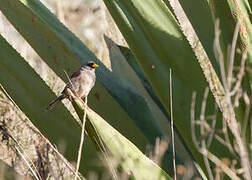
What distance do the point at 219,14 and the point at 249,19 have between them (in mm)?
138

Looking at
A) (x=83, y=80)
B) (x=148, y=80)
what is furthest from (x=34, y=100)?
(x=83, y=80)

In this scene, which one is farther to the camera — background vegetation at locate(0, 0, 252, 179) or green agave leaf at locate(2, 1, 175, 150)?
green agave leaf at locate(2, 1, 175, 150)

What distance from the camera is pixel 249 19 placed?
2861 millimetres

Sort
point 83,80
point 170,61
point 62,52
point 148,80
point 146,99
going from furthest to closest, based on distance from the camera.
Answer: point 83,80 → point 146,99 → point 62,52 → point 148,80 → point 170,61

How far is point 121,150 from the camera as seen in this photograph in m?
2.51

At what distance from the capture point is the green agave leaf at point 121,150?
2473 mm

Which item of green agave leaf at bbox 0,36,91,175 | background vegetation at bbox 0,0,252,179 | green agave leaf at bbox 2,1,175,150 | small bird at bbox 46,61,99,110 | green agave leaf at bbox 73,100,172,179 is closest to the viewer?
green agave leaf at bbox 73,100,172,179

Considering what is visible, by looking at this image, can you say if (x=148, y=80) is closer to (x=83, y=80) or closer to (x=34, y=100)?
(x=34, y=100)

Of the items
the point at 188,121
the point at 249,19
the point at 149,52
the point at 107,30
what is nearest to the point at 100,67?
the point at 107,30

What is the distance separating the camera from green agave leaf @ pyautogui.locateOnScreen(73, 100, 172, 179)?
247cm

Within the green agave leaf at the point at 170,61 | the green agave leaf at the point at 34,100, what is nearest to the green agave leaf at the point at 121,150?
the green agave leaf at the point at 170,61

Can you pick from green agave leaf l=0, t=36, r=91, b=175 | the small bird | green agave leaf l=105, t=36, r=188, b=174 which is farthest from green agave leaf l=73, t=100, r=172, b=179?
the small bird

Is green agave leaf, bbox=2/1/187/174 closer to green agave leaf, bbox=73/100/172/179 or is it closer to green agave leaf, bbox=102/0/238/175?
green agave leaf, bbox=102/0/238/175

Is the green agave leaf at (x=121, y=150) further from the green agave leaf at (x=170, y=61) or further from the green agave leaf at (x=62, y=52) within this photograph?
the green agave leaf at (x=62, y=52)
